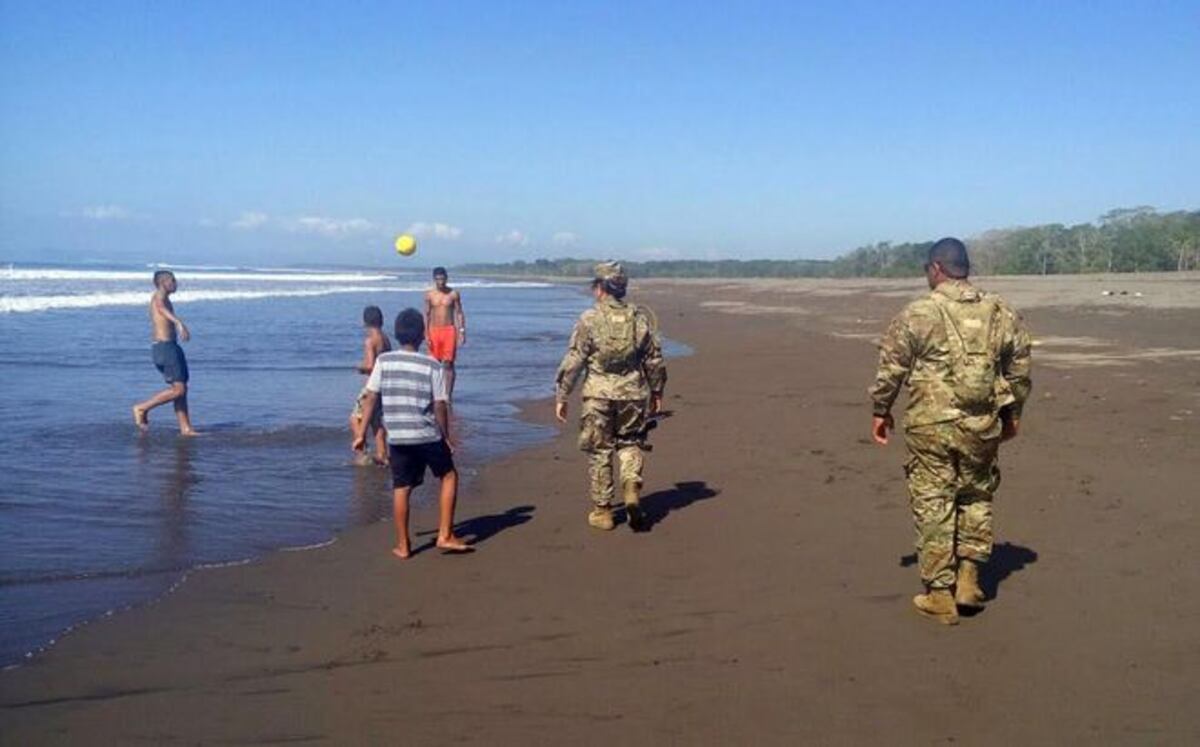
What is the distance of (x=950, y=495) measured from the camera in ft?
16.6

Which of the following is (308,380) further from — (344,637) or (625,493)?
(344,637)

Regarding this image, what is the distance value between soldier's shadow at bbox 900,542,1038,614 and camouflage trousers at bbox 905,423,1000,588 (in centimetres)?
49

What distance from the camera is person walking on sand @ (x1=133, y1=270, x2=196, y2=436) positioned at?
10.9 metres

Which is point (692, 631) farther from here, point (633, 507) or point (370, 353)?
point (370, 353)

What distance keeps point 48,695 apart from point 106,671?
0.94 ft

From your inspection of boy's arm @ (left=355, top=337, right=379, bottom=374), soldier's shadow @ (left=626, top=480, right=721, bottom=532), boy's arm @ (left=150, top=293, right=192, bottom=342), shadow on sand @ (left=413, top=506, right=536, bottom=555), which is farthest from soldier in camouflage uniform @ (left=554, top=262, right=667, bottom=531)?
boy's arm @ (left=150, top=293, right=192, bottom=342)

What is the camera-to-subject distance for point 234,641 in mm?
4844

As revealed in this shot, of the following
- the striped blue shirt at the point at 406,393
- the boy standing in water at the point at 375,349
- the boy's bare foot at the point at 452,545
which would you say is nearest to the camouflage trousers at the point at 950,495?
the boy's bare foot at the point at 452,545

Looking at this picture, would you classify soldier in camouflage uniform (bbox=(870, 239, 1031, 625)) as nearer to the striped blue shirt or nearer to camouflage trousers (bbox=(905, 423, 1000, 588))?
camouflage trousers (bbox=(905, 423, 1000, 588))

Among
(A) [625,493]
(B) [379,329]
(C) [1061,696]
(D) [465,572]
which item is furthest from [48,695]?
(B) [379,329]

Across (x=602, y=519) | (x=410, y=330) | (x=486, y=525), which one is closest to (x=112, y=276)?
(x=486, y=525)

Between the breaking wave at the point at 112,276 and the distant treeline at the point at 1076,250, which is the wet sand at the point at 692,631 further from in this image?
the breaking wave at the point at 112,276

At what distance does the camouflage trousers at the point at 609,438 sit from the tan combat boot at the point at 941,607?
2468 mm

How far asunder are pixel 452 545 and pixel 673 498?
7.23 ft
